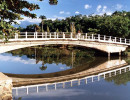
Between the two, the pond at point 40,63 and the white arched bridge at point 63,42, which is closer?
the pond at point 40,63

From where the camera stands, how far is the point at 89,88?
14.5m

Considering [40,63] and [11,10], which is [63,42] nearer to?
[40,63]

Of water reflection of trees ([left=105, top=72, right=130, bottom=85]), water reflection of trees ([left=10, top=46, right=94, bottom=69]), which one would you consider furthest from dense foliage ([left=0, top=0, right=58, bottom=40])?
water reflection of trees ([left=10, top=46, right=94, bottom=69])

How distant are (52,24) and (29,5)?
68.9 metres

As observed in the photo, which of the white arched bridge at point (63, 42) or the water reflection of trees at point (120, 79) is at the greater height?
the white arched bridge at point (63, 42)

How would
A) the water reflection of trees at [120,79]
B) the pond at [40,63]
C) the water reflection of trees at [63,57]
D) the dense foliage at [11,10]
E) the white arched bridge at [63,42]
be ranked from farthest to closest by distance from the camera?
the water reflection of trees at [63,57]
the white arched bridge at [63,42]
the pond at [40,63]
the water reflection of trees at [120,79]
the dense foliage at [11,10]

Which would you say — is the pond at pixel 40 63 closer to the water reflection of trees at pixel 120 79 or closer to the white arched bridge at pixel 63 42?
the white arched bridge at pixel 63 42

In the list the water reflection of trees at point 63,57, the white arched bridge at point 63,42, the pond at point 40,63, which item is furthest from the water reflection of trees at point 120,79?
the white arched bridge at point 63,42

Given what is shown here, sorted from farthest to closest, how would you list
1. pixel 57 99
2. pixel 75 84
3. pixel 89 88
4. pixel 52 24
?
pixel 52 24, pixel 75 84, pixel 89 88, pixel 57 99

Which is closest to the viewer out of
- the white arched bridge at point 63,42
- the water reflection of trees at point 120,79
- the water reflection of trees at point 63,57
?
the water reflection of trees at point 120,79

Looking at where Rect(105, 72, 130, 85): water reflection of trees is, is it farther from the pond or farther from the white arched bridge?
the white arched bridge

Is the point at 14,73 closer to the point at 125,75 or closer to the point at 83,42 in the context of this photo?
the point at 125,75

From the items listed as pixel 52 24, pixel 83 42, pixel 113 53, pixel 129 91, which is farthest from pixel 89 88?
pixel 52 24

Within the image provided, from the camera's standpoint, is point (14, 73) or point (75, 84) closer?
point (75, 84)
